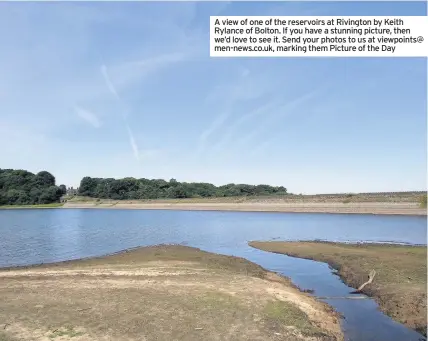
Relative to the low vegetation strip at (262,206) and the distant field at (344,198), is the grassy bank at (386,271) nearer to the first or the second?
the low vegetation strip at (262,206)

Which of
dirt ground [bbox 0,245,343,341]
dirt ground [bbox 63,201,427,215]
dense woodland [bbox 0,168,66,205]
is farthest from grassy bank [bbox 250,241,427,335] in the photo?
dense woodland [bbox 0,168,66,205]

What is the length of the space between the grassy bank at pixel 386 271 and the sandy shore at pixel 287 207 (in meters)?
58.9

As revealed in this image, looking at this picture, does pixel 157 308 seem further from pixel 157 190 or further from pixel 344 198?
pixel 157 190

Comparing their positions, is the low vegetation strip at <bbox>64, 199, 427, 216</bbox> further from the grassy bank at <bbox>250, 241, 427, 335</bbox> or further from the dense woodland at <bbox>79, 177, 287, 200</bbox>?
the grassy bank at <bbox>250, 241, 427, 335</bbox>

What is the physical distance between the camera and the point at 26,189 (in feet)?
593

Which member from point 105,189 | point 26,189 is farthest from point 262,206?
point 26,189

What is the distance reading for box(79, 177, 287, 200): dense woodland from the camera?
183750 millimetres

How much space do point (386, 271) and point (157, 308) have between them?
602 inches

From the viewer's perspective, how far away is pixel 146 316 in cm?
1431

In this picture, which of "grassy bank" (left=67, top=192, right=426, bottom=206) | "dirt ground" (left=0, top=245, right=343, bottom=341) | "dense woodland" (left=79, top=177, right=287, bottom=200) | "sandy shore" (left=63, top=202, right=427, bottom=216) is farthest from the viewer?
"dense woodland" (left=79, top=177, right=287, bottom=200)

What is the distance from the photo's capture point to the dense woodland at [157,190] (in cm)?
18375

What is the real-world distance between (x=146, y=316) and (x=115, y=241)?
114 feet

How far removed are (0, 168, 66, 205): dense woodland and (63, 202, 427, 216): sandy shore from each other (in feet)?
32.3

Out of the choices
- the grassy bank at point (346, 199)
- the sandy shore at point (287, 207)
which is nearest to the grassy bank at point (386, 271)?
the sandy shore at point (287, 207)
